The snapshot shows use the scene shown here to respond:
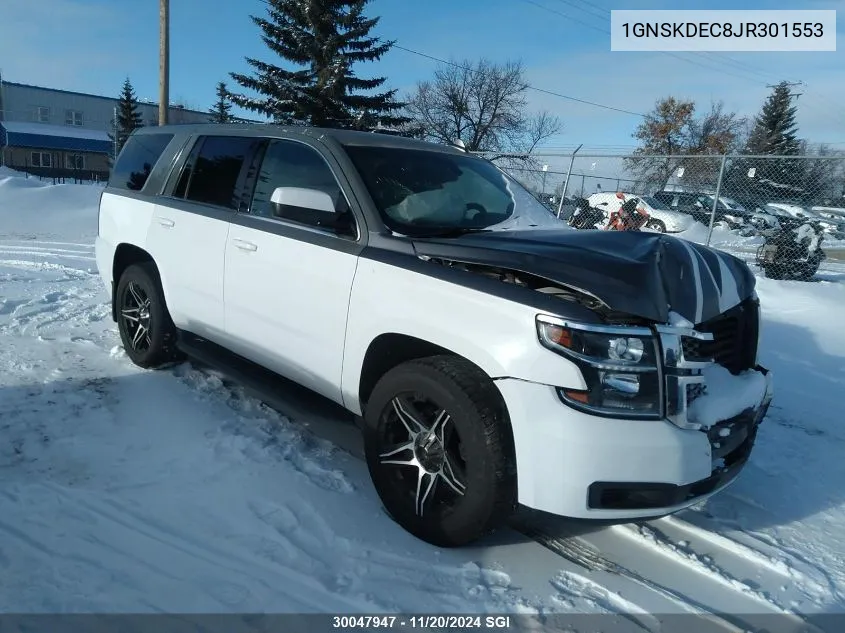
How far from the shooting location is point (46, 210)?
16.0 metres

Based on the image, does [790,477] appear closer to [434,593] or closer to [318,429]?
[434,593]

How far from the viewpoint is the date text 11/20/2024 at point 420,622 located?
2.42m

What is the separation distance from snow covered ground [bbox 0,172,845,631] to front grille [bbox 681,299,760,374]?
2.86 feet

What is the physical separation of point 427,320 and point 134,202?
330 centimetres

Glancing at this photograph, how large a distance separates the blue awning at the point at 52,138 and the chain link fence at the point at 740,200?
50260 millimetres

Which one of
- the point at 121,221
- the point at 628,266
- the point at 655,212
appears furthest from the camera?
the point at 655,212

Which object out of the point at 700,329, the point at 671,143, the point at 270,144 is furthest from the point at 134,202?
the point at 671,143

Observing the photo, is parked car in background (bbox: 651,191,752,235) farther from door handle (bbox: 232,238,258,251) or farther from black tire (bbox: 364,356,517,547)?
black tire (bbox: 364,356,517,547)

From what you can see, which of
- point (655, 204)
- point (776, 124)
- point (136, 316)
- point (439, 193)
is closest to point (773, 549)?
point (439, 193)

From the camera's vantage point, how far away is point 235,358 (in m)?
4.16

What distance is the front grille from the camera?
2842mm

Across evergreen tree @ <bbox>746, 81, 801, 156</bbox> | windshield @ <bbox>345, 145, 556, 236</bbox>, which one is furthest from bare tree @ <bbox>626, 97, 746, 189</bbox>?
windshield @ <bbox>345, 145, 556, 236</bbox>

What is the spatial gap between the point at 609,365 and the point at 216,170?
316cm

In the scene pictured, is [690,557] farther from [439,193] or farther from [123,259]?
[123,259]
